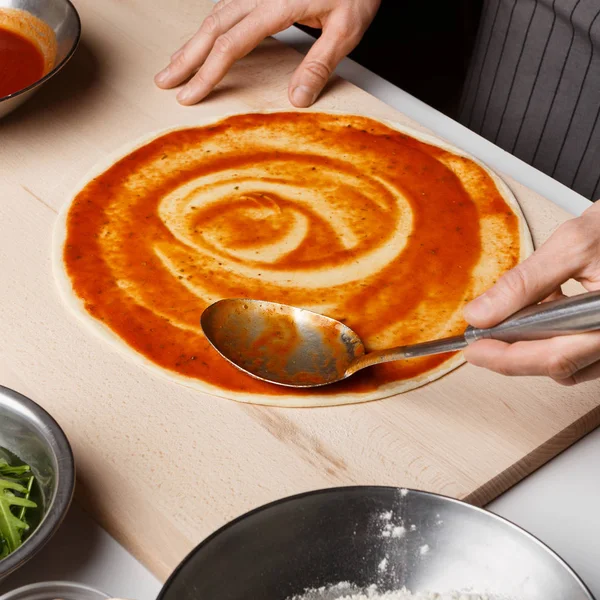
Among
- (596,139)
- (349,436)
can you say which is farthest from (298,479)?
(596,139)

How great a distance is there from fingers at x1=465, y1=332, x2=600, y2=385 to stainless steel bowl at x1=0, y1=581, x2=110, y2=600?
44 centimetres

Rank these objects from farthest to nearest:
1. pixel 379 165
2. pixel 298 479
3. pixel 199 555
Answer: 1. pixel 379 165
2. pixel 298 479
3. pixel 199 555

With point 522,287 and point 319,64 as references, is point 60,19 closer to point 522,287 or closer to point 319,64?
point 319,64

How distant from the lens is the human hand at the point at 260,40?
1.47 meters

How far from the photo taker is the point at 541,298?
90cm

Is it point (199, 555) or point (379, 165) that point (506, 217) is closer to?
point (379, 165)

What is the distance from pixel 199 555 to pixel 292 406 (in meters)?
0.31

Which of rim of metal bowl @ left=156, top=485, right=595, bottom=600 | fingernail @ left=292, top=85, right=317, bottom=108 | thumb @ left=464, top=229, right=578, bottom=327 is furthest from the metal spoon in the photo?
fingernail @ left=292, top=85, right=317, bottom=108

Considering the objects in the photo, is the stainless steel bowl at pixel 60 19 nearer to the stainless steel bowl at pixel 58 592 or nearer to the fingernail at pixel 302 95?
the fingernail at pixel 302 95

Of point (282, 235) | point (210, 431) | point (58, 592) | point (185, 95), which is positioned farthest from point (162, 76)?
point (58, 592)

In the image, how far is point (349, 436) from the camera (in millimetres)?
988

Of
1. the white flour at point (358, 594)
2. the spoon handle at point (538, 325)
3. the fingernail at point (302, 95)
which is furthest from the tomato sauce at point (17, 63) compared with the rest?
the white flour at point (358, 594)

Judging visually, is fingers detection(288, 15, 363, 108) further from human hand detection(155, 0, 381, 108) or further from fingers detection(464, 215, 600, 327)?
fingers detection(464, 215, 600, 327)

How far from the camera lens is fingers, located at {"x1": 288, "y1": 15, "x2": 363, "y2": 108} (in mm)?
1466
